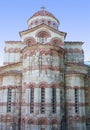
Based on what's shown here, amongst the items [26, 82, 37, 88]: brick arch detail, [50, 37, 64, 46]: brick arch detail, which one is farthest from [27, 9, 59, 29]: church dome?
[26, 82, 37, 88]: brick arch detail

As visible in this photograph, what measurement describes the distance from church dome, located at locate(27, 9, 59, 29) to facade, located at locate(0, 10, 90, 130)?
10320 millimetres

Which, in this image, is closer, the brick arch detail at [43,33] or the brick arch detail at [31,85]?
the brick arch detail at [31,85]

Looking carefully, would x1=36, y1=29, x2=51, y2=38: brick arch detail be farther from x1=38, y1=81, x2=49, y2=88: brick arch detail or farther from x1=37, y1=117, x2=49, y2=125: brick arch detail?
x1=37, y1=117, x2=49, y2=125: brick arch detail

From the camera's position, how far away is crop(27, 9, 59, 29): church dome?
119 ft

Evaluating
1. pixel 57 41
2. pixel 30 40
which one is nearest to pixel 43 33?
pixel 30 40

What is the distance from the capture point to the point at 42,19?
36281 mm

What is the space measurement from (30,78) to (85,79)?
306 inches

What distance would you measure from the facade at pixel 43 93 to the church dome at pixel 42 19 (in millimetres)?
10320

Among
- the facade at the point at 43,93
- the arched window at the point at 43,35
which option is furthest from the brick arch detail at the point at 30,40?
the facade at the point at 43,93

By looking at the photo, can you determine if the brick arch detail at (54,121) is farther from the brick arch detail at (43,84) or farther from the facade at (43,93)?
the brick arch detail at (43,84)

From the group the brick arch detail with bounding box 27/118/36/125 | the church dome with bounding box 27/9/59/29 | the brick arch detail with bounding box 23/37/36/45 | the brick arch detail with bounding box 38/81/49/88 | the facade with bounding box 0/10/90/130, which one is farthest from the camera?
the church dome with bounding box 27/9/59/29

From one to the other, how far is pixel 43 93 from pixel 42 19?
1519 centimetres

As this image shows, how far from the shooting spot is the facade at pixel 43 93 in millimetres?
24859

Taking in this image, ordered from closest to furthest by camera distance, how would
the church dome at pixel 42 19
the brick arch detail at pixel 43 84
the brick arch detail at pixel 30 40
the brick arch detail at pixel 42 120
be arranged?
the brick arch detail at pixel 42 120 < the brick arch detail at pixel 43 84 < the brick arch detail at pixel 30 40 < the church dome at pixel 42 19
